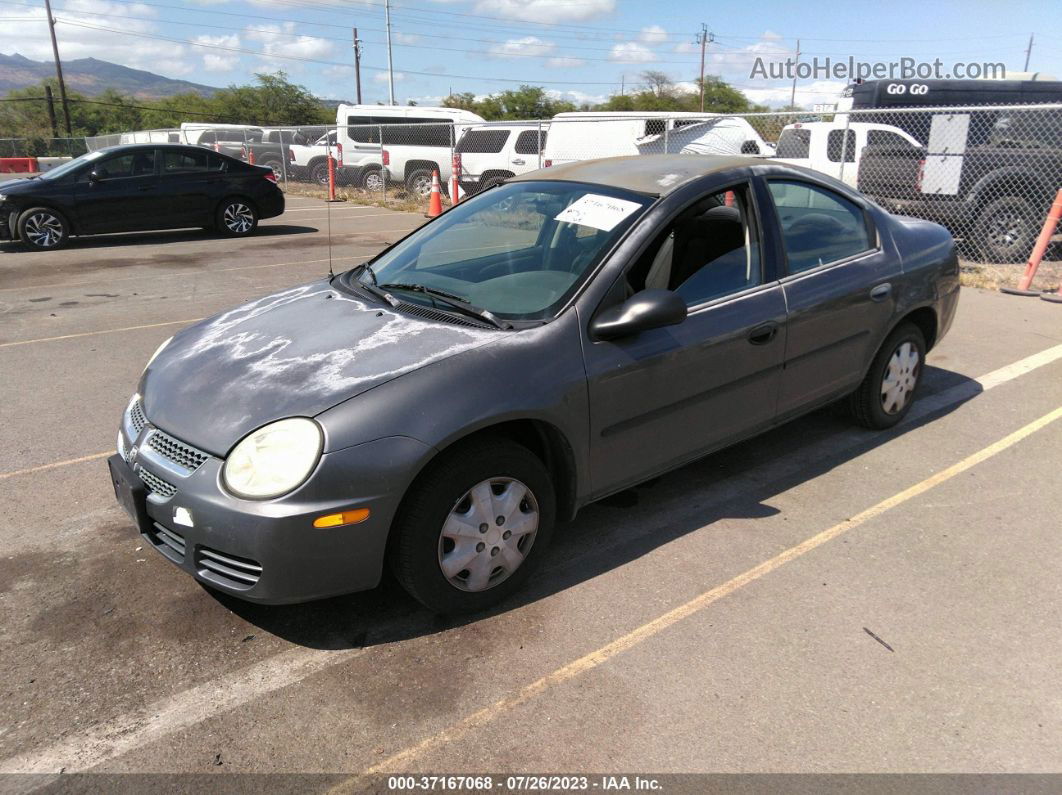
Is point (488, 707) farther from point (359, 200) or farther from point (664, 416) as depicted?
point (359, 200)

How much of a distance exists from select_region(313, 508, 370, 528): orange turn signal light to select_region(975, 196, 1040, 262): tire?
33.8ft

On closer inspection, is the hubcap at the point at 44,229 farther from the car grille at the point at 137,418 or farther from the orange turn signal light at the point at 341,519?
the orange turn signal light at the point at 341,519

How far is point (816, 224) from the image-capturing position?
4230mm

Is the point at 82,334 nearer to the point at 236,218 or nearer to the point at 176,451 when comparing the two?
the point at 176,451

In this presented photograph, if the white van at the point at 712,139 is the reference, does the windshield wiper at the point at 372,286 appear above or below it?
below

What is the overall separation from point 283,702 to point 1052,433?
15.2ft

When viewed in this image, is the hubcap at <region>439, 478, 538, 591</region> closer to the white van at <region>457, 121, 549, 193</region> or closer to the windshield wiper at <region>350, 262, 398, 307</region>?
the windshield wiper at <region>350, 262, 398, 307</region>

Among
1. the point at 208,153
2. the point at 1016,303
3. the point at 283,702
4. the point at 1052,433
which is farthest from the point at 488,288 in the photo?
the point at 208,153

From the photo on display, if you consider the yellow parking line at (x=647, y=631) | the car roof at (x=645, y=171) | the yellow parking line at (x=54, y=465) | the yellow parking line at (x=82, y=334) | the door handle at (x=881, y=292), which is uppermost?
the car roof at (x=645, y=171)

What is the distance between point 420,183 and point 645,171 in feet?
53.9

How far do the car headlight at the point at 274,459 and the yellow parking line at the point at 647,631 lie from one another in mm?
889

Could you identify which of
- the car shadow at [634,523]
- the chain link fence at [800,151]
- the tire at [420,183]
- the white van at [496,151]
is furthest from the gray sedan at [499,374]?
the tire at [420,183]

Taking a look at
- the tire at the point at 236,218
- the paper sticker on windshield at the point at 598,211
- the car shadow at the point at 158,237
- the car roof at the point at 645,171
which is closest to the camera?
the paper sticker on windshield at the point at 598,211

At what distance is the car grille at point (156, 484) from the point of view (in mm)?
2746
